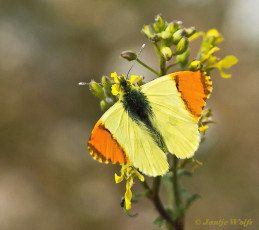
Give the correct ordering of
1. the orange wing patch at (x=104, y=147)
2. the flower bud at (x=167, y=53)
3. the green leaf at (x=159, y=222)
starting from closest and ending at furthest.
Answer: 1. the orange wing patch at (x=104, y=147)
2. the flower bud at (x=167, y=53)
3. the green leaf at (x=159, y=222)

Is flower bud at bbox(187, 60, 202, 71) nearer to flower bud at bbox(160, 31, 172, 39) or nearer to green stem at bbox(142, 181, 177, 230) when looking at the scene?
flower bud at bbox(160, 31, 172, 39)

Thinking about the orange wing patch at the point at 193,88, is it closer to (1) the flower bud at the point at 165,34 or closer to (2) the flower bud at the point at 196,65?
(2) the flower bud at the point at 196,65

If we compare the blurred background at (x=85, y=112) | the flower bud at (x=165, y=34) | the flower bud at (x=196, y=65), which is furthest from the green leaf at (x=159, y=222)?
the blurred background at (x=85, y=112)

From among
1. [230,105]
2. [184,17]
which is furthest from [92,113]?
[184,17]

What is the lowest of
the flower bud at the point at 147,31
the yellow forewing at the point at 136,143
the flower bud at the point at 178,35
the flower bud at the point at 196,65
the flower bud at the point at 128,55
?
the yellow forewing at the point at 136,143

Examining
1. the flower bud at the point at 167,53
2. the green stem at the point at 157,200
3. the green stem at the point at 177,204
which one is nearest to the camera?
the flower bud at the point at 167,53

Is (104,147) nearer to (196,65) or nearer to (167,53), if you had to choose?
(167,53)

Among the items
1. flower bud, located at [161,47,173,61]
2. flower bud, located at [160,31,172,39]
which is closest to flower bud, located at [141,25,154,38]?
flower bud, located at [160,31,172,39]

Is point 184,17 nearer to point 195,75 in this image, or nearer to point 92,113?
point 92,113
